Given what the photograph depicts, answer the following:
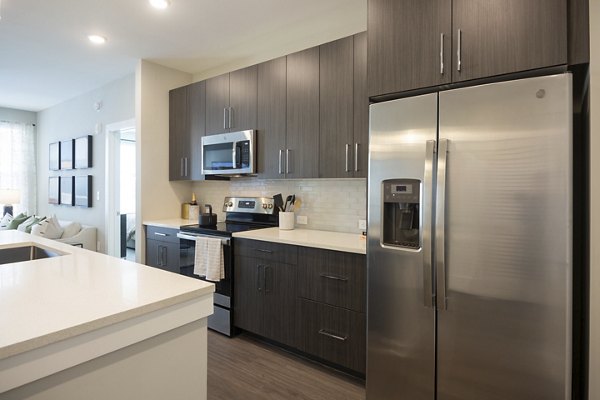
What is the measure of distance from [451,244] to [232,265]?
5.87 ft

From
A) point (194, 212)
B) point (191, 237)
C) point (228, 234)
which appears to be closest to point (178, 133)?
point (194, 212)

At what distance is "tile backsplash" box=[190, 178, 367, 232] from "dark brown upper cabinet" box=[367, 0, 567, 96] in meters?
1.04

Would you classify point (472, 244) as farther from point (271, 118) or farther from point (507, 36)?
point (271, 118)

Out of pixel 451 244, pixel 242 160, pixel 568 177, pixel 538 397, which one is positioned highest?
pixel 242 160

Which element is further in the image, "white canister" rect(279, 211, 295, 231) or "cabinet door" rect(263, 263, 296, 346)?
"white canister" rect(279, 211, 295, 231)

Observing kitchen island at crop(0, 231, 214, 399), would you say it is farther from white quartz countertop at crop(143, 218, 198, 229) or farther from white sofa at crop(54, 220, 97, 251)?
white sofa at crop(54, 220, 97, 251)

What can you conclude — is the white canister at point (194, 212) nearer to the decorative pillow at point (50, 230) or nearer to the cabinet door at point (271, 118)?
the cabinet door at point (271, 118)

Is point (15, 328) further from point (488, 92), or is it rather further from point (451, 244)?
point (488, 92)

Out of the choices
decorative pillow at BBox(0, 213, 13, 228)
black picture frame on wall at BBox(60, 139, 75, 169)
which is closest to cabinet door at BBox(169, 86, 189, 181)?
black picture frame on wall at BBox(60, 139, 75, 169)

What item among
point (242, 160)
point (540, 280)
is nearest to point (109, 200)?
point (242, 160)

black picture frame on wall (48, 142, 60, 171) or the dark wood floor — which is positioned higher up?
black picture frame on wall (48, 142, 60, 171)

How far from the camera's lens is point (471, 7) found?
1664mm

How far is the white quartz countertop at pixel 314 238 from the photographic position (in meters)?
2.27

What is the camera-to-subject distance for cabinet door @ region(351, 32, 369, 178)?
2391mm
